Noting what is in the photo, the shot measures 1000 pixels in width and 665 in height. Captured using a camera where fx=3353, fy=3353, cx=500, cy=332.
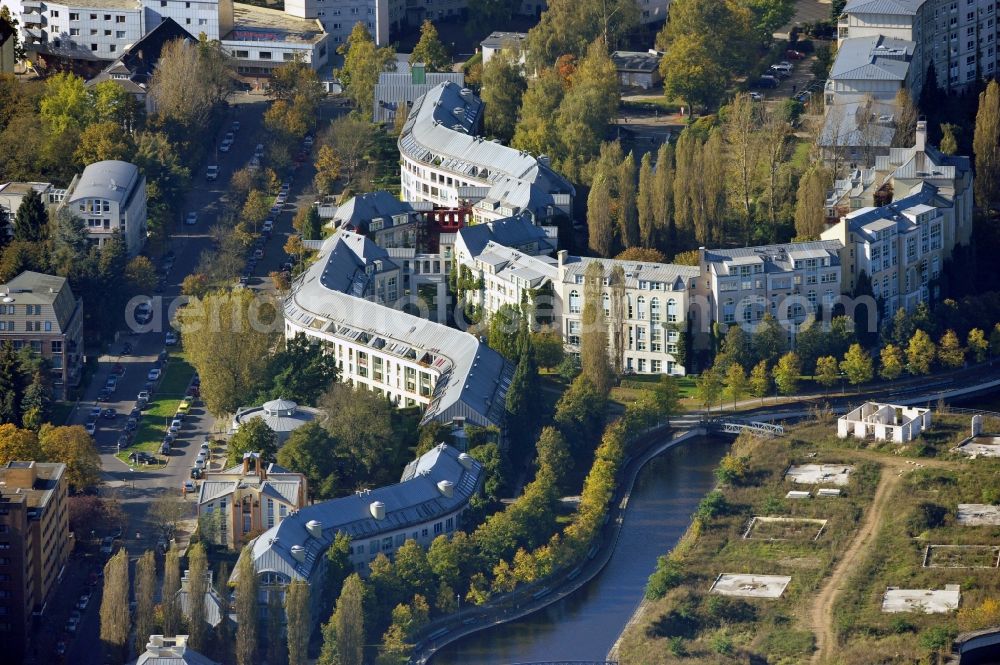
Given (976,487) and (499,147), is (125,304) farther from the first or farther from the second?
(976,487)

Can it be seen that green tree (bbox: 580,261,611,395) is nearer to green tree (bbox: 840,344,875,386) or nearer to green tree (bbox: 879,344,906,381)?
green tree (bbox: 840,344,875,386)

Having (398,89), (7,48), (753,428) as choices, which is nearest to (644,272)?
(753,428)

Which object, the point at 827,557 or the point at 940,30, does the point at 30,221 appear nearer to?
the point at 827,557

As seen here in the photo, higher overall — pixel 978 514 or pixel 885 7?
pixel 885 7

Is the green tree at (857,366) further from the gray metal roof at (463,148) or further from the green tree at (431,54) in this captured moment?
the green tree at (431,54)

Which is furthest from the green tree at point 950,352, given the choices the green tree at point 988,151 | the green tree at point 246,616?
the green tree at point 246,616

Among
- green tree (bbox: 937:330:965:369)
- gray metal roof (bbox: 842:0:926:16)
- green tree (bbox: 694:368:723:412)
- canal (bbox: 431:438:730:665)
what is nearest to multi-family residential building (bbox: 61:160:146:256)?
green tree (bbox: 694:368:723:412)
